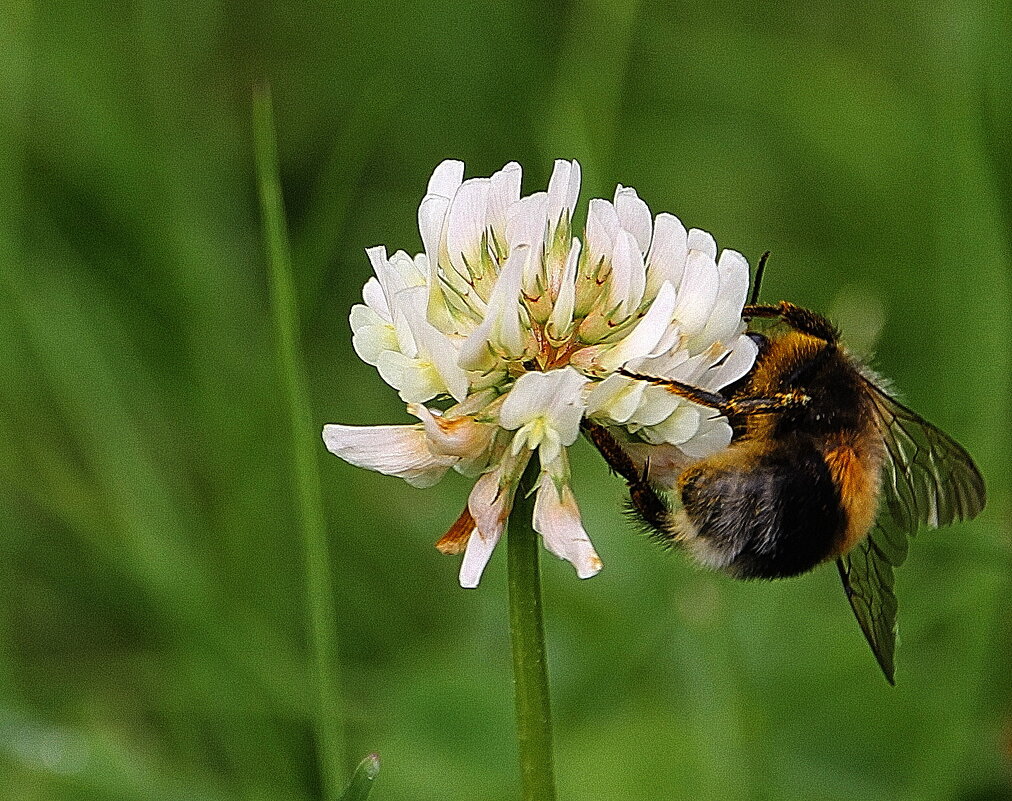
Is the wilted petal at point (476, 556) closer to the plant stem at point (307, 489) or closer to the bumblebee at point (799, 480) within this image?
the bumblebee at point (799, 480)

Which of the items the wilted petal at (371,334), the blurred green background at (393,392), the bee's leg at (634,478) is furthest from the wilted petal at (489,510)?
the blurred green background at (393,392)

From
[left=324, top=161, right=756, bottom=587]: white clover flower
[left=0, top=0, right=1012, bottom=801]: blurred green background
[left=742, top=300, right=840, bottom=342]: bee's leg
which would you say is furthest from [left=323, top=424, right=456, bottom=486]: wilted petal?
[left=0, top=0, right=1012, bottom=801]: blurred green background

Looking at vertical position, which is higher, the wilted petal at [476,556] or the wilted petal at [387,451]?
the wilted petal at [387,451]

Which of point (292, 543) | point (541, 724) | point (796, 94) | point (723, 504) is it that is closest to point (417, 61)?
point (796, 94)

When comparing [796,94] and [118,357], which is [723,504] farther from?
[796,94]

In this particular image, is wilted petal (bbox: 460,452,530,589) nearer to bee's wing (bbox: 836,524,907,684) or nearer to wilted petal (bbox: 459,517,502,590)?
wilted petal (bbox: 459,517,502,590)

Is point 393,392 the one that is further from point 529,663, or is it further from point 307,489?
point 529,663

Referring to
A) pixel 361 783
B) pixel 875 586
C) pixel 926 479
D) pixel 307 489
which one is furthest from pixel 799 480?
pixel 307 489
